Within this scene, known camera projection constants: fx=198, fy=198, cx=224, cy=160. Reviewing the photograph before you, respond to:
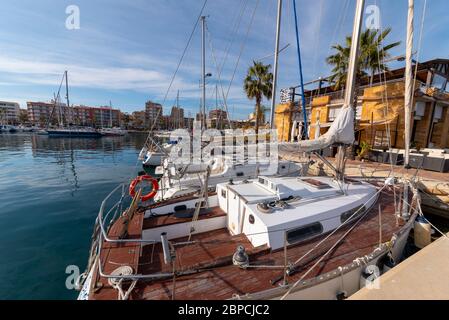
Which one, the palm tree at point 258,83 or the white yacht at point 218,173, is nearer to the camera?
the white yacht at point 218,173

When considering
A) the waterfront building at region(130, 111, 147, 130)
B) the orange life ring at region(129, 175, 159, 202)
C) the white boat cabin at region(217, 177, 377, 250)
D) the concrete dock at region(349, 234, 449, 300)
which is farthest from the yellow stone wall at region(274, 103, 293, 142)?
the waterfront building at region(130, 111, 147, 130)

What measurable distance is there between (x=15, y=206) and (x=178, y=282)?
1212 centimetres

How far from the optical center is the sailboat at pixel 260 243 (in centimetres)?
352

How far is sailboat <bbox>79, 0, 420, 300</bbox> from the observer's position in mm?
3520

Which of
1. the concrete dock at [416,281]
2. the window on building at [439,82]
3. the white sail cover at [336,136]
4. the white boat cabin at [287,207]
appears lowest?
the concrete dock at [416,281]

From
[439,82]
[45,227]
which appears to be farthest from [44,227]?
[439,82]

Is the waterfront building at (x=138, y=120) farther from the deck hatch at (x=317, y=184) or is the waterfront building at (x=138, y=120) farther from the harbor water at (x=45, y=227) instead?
the deck hatch at (x=317, y=184)

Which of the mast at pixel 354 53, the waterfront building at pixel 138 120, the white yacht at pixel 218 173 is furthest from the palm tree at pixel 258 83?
the waterfront building at pixel 138 120

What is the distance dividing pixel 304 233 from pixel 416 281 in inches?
79.1

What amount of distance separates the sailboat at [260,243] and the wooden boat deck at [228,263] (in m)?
0.02

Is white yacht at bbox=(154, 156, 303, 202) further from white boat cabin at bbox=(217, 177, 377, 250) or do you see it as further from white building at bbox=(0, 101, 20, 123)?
white building at bbox=(0, 101, 20, 123)

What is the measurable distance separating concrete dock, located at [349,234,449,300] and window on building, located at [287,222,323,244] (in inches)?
58.7
